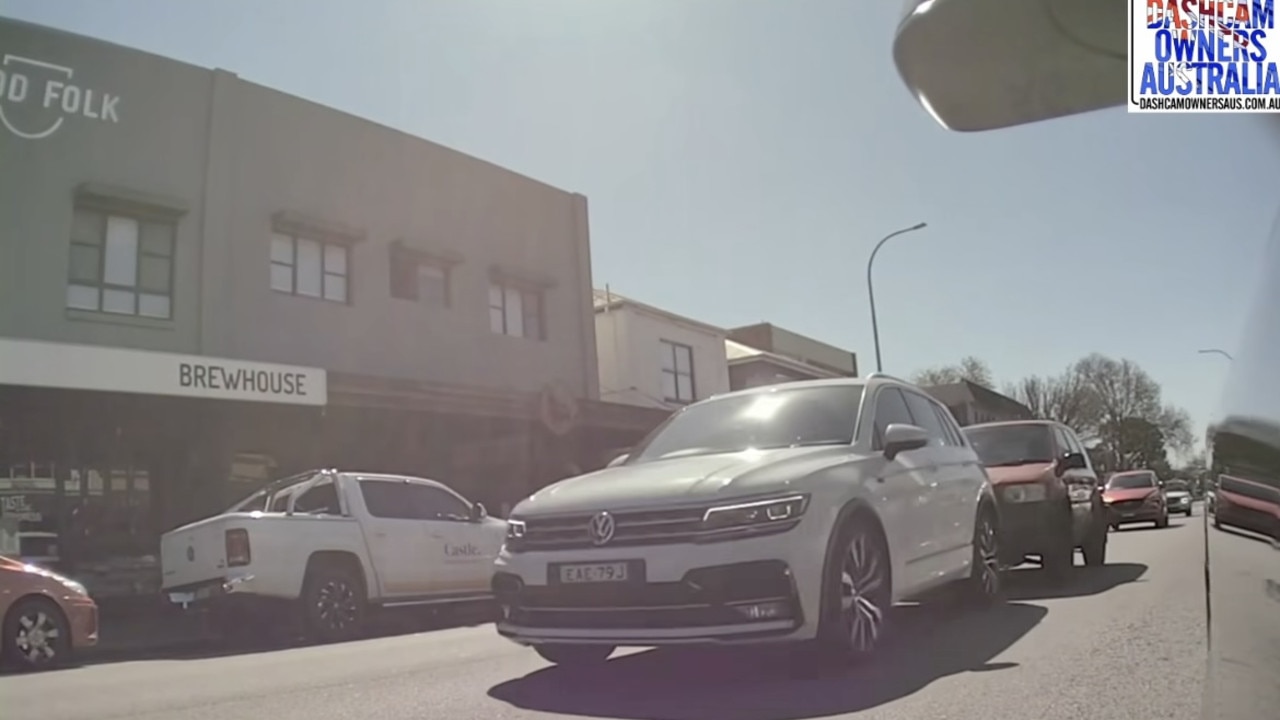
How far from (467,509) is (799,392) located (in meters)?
6.79

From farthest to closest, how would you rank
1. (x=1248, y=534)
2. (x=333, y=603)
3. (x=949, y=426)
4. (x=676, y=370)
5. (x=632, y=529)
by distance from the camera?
1. (x=676, y=370)
2. (x=333, y=603)
3. (x=949, y=426)
4. (x=632, y=529)
5. (x=1248, y=534)

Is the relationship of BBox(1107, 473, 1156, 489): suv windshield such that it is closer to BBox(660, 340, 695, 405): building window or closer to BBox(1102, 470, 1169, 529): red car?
BBox(1102, 470, 1169, 529): red car

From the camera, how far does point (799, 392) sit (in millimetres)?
6742

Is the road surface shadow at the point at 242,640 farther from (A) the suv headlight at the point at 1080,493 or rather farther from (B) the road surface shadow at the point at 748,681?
(A) the suv headlight at the point at 1080,493

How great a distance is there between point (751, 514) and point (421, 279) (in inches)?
766

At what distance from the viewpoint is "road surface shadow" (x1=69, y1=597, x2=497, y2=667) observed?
33.2ft

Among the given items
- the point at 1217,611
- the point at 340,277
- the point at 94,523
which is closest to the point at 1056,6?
the point at 1217,611

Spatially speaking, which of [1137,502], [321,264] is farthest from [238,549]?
[1137,502]

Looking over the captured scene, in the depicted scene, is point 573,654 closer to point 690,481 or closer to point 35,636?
point 690,481

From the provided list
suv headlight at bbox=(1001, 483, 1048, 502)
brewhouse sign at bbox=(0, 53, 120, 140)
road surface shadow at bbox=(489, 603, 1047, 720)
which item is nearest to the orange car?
road surface shadow at bbox=(489, 603, 1047, 720)

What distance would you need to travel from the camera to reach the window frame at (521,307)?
83.6 feet

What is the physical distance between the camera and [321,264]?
21328mm

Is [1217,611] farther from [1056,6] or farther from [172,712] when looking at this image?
[172,712]

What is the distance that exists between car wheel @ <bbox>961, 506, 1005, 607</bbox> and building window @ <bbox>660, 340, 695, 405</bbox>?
2533 centimetres
